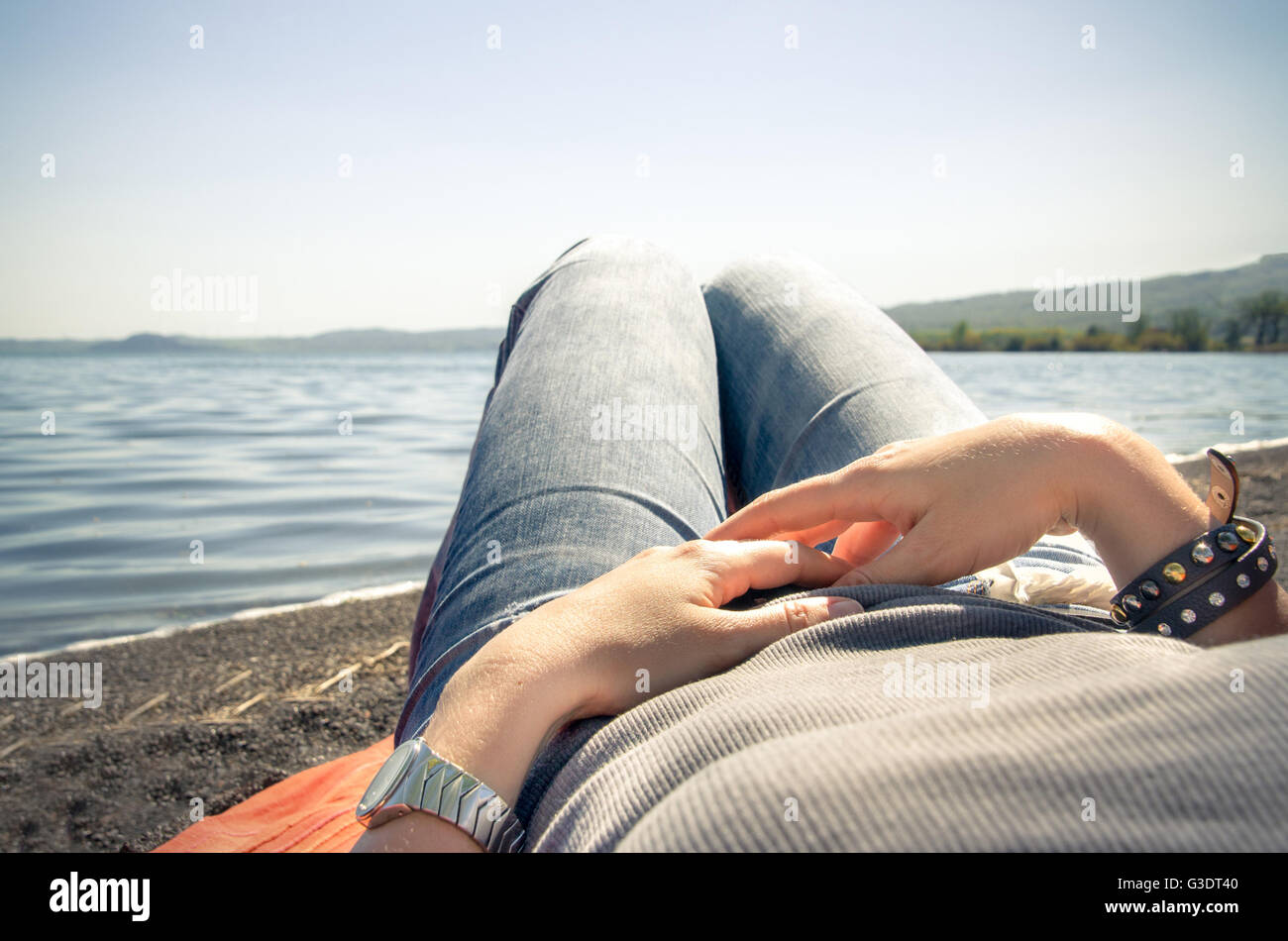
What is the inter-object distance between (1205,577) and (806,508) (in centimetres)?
48

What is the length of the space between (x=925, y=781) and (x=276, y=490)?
24.5 feet

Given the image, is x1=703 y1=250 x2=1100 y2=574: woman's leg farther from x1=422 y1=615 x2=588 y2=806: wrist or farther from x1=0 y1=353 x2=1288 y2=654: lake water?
x1=0 y1=353 x2=1288 y2=654: lake water

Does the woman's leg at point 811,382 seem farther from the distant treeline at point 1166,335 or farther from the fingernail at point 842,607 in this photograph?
the distant treeline at point 1166,335

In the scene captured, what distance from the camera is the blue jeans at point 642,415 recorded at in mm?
1213

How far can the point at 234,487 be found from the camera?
23.4 ft

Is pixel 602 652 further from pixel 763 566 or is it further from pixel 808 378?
pixel 808 378

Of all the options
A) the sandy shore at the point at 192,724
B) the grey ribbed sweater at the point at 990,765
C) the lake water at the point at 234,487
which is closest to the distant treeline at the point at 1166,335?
the lake water at the point at 234,487

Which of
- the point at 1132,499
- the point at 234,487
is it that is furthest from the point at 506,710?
the point at 234,487

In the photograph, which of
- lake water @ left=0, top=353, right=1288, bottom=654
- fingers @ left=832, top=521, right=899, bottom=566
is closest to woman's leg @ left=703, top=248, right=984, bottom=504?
fingers @ left=832, top=521, right=899, bottom=566

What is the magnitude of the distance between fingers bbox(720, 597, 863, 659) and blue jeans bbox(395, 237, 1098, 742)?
1.09 ft

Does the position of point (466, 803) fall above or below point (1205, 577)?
below

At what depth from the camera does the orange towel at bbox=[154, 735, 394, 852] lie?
1.62 m

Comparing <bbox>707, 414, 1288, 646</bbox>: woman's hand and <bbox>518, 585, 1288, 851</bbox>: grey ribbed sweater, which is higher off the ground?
<bbox>707, 414, 1288, 646</bbox>: woman's hand
